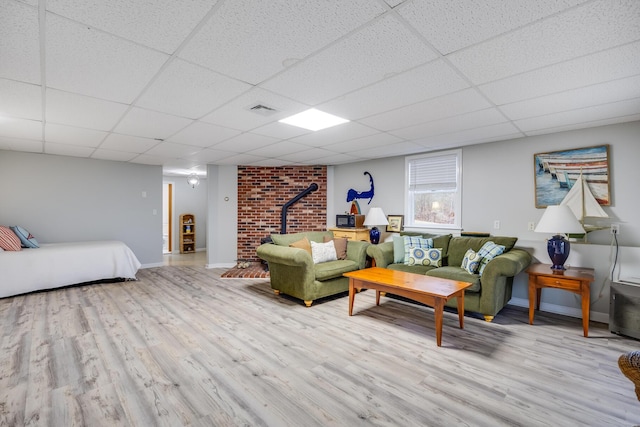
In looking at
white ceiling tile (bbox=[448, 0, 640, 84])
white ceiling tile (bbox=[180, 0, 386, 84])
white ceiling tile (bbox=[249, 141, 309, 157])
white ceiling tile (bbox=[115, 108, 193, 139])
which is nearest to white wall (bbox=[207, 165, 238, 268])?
white ceiling tile (bbox=[249, 141, 309, 157])

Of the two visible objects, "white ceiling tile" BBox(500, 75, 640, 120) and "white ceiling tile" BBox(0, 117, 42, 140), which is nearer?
"white ceiling tile" BBox(500, 75, 640, 120)

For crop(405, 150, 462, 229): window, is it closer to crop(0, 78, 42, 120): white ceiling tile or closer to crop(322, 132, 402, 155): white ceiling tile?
crop(322, 132, 402, 155): white ceiling tile

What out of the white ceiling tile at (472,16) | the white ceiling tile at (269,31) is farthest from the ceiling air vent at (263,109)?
the white ceiling tile at (472,16)

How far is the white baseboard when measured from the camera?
335 centimetres

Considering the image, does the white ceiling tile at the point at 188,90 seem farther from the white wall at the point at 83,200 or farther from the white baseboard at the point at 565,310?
the white baseboard at the point at 565,310

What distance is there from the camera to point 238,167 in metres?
6.60

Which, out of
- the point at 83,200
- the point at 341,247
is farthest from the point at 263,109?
the point at 83,200

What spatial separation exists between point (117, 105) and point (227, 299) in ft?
8.66

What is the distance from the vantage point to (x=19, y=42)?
5.72 ft

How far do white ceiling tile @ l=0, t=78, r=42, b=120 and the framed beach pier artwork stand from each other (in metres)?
5.35

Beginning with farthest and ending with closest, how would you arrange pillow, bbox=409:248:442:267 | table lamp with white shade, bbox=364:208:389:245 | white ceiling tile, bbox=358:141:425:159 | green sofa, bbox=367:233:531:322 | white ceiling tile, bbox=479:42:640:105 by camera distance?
table lamp with white shade, bbox=364:208:389:245 < white ceiling tile, bbox=358:141:425:159 < pillow, bbox=409:248:442:267 < green sofa, bbox=367:233:531:322 < white ceiling tile, bbox=479:42:640:105

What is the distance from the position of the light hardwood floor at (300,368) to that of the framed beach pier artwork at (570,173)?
1.47m

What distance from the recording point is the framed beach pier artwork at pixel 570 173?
339 cm

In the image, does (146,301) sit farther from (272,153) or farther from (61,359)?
(272,153)
